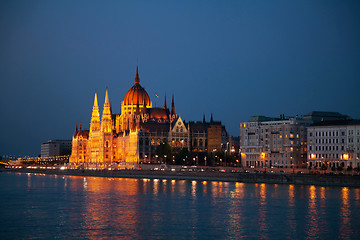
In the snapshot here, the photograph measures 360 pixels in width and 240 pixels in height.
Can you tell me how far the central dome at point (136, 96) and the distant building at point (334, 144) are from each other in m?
81.1

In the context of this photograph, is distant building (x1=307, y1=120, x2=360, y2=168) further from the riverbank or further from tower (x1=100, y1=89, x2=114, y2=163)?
tower (x1=100, y1=89, x2=114, y2=163)

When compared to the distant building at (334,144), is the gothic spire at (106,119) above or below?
above

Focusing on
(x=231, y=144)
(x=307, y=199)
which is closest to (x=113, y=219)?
(x=307, y=199)

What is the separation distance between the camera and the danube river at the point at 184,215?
46844mm

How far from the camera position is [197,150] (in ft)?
573

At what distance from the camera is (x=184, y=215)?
5672 centimetres

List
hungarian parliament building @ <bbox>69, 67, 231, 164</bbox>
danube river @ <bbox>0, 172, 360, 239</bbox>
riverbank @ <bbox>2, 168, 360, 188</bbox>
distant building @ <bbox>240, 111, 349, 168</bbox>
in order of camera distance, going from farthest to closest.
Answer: hungarian parliament building @ <bbox>69, 67, 231, 164</bbox>
distant building @ <bbox>240, 111, 349, 168</bbox>
riverbank @ <bbox>2, 168, 360, 188</bbox>
danube river @ <bbox>0, 172, 360, 239</bbox>

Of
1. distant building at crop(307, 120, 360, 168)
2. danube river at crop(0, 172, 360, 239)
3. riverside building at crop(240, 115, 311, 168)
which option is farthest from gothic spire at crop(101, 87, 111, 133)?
danube river at crop(0, 172, 360, 239)

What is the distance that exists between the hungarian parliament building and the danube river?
8988 centimetres

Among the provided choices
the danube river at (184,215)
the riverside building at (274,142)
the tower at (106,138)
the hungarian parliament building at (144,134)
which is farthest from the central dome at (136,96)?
the danube river at (184,215)

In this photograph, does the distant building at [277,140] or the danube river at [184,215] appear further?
the distant building at [277,140]

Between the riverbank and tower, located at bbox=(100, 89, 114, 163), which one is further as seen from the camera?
tower, located at bbox=(100, 89, 114, 163)

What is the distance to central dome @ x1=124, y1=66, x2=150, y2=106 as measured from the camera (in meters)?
195

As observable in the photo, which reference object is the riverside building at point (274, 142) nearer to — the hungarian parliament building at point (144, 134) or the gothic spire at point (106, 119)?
the hungarian parliament building at point (144, 134)
